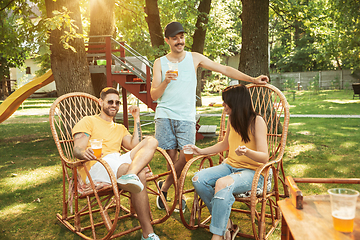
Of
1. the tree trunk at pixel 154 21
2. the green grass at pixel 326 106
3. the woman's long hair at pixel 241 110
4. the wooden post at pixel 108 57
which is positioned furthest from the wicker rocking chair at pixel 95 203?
the green grass at pixel 326 106

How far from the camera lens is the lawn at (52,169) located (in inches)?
119

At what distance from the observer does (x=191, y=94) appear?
3131 millimetres

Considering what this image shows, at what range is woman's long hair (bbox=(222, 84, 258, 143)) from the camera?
259 cm

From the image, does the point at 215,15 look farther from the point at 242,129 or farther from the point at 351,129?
the point at 242,129

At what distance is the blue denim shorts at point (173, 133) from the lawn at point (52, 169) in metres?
0.78

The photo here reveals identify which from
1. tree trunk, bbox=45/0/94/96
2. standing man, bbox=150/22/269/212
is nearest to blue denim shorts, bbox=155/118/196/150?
standing man, bbox=150/22/269/212

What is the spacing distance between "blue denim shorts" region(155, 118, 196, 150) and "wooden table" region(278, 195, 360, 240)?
4.58 feet

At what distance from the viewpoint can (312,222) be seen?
159 cm

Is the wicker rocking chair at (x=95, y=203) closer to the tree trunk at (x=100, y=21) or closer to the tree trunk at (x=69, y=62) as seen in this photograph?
the tree trunk at (x=69, y=62)

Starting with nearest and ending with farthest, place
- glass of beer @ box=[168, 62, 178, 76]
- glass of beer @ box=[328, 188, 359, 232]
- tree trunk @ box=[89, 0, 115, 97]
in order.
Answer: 1. glass of beer @ box=[328, 188, 359, 232]
2. glass of beer @ box=[168, 62, 178, 76]
3. tree trunk @ box=[89, 0, 115, 97]

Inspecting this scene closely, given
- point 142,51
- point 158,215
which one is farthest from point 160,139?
point 142,51

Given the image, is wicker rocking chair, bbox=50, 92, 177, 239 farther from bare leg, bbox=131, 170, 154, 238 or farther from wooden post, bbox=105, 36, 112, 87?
wooden post, bbox=105, 36, 112, 87

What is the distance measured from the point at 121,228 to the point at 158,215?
430 millimetres

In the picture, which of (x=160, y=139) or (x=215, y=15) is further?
(x=215, y=15)
